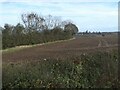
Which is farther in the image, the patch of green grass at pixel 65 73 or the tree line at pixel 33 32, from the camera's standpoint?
the tree line at pixel 33 32

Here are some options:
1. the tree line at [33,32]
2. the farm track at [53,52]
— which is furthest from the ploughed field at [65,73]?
the tree line at [33,32]

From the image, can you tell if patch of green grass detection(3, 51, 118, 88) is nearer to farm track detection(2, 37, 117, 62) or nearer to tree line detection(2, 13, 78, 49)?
farm track detection(2, 37, 117, 62)

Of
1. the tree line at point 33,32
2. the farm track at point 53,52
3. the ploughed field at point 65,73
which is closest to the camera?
the ploughed field at point 65,73

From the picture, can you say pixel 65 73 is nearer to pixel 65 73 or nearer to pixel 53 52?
pixel 65 73

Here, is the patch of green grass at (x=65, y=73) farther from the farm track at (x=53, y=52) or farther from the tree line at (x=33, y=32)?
the tree line at (x=33, y=32)

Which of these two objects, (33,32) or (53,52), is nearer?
(53,52)

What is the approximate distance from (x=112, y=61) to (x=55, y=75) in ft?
10.4

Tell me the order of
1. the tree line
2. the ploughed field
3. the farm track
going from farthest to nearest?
the tree line
the farm track
the ploughed field

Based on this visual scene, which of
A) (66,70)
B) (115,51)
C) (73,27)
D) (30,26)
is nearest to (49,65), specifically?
(66,70)

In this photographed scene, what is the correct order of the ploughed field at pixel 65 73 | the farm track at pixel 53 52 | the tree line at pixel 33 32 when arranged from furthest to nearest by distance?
the tree line at pixel 33 32
the farm track at pixel 53 52
the ploughed field at pixel 65 73

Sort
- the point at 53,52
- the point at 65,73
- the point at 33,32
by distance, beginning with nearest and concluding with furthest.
→ the point at 65,73, the point at 53,52, the point at 33,32

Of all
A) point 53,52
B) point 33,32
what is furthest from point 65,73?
point 33,32

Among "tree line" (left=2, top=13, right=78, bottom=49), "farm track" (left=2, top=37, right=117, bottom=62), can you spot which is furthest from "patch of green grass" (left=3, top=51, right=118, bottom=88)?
"tree line" (left=2, top=13, right=78, bottom=49)

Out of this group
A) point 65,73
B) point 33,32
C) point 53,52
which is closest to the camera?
point 65,73
